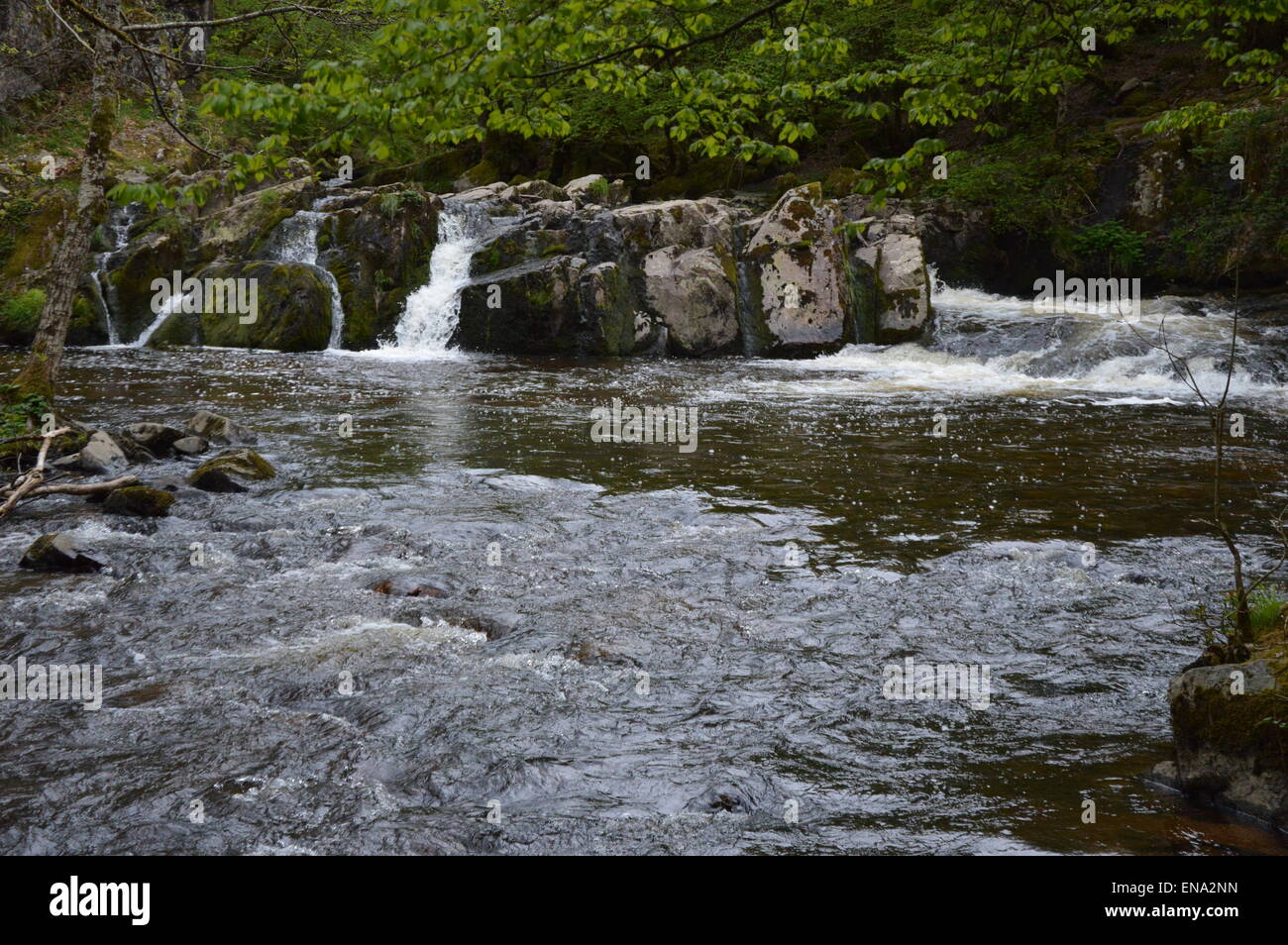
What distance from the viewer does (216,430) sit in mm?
12641

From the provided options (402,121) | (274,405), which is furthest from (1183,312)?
(402,121)

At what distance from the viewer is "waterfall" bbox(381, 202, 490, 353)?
72.8 ft

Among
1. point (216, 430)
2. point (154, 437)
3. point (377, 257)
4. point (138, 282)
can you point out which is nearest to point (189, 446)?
point (154, 437)

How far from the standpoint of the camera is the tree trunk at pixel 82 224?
1016 cm

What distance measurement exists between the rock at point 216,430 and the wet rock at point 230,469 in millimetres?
1507

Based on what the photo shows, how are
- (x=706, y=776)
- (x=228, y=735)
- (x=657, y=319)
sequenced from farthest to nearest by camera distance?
1. (x=657, y=319)
2. (x=228, y=735)
3. (x=706, y=776)

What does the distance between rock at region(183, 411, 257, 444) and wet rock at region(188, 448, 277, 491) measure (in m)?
1.51

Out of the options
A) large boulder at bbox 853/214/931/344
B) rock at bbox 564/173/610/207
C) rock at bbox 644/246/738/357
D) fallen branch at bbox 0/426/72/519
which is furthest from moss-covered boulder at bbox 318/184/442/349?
fallen branch at bbox 0/426/72/519

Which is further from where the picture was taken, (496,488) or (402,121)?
(496,488)

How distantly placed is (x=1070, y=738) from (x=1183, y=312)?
710 inches

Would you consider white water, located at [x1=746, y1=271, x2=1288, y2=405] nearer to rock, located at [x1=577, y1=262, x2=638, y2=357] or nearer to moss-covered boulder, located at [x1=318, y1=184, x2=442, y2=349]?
rock, located at [x1=577, y1=262, x2=638, y2=357]
